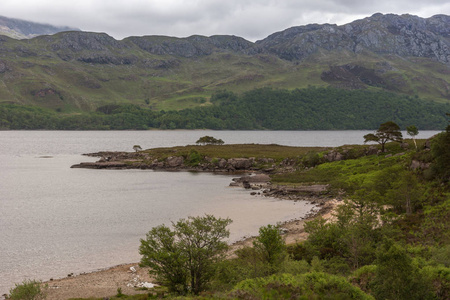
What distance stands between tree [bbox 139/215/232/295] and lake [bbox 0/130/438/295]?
17.3m

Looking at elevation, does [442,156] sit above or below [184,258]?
above

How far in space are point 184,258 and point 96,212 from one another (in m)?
49.4

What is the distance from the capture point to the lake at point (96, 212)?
49.9 meters

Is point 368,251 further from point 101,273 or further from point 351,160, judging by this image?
point 351,160

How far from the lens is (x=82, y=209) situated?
260 feet

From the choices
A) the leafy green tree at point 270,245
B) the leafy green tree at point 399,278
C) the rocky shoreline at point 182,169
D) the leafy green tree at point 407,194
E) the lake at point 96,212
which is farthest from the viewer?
the leafy green tree at point 407,194

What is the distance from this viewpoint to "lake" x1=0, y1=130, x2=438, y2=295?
49906 millimetres

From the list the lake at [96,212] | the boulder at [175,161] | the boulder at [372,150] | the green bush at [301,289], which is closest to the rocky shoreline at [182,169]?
the boulder at [175,161]

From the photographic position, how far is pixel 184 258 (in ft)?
110

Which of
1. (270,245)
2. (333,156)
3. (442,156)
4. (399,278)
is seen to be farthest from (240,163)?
(399,278)

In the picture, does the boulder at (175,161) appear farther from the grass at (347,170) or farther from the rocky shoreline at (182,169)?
the grass at (347,170)

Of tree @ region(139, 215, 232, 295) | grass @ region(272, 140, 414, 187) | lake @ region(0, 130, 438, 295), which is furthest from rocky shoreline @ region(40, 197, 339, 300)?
grass @ region(272, 140, 414, 187)

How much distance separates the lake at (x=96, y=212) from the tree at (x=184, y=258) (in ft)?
56.7

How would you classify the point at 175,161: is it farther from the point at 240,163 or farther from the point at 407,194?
the point at 407,194
